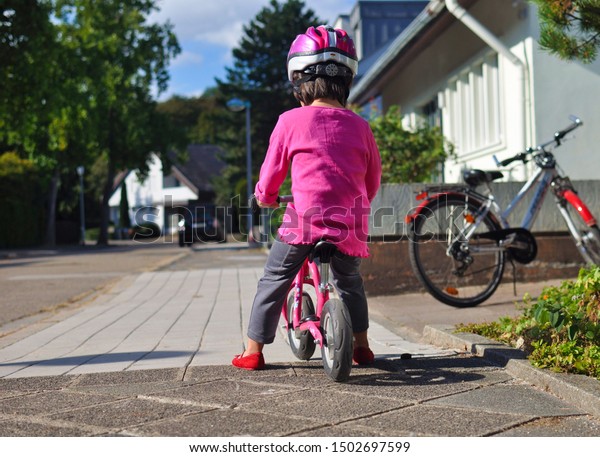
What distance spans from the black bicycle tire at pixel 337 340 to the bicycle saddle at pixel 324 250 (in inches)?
8.5

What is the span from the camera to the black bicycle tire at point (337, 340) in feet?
13.0

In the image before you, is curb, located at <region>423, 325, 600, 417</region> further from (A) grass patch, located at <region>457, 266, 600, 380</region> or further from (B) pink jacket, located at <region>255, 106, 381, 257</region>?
(B) pink jacket, located at <region>255, 106, 381, 257</region>

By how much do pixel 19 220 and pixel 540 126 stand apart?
3381cm

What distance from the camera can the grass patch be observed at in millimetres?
4074

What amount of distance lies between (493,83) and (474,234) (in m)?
5.28

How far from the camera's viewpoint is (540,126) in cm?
983

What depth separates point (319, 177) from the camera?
14.0ft

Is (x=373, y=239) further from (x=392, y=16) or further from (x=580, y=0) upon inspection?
(x=392, y=16)

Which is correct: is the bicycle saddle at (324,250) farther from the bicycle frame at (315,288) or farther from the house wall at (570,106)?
the house wall at (570,106)

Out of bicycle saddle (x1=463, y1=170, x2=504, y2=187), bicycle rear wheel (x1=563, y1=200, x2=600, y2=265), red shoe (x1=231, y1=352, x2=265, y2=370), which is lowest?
red shoe (x1=231, y1=352, x2=265, y2=370)

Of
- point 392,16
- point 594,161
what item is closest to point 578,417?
point 594,161

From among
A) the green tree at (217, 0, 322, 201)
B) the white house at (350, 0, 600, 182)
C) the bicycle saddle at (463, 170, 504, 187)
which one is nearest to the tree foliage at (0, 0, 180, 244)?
the green tree at (217, 0, 322, 201)

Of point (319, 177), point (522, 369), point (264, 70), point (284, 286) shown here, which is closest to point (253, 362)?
point (284, 286)

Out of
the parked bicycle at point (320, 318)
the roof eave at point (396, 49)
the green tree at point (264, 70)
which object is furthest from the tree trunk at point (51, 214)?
the parked bicycle at point (320, 318)
